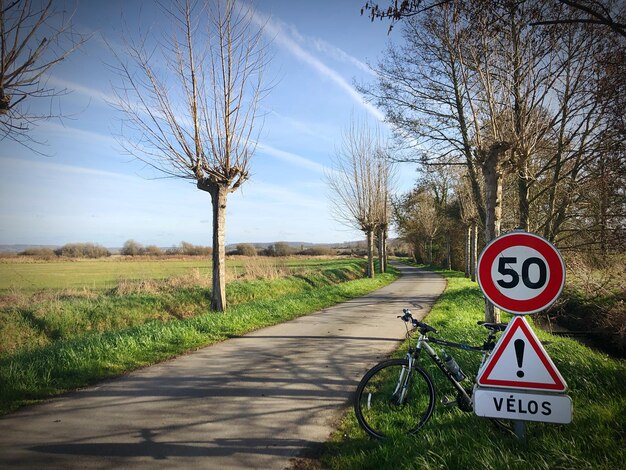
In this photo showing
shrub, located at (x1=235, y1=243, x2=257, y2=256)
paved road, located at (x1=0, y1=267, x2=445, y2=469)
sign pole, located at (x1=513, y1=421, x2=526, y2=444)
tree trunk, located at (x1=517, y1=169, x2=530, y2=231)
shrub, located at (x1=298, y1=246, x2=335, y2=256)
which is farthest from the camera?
shrub, located at (x1=298, y1=246, x2=335, y2=256)

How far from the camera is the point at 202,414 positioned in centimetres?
396

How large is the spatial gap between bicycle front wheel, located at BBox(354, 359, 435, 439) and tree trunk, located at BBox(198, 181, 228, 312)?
7108 mm

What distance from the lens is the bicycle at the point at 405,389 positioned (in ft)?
11.4

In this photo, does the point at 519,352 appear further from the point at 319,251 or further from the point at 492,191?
the point at 319,251

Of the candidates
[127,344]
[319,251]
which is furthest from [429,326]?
[319,251]

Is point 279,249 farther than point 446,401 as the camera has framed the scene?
Yes

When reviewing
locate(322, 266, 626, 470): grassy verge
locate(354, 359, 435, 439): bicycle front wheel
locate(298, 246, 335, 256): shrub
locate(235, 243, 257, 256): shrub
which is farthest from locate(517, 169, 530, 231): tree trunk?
locate(298, 246, 335, 256): shrub

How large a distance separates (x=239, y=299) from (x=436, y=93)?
10.6 metres

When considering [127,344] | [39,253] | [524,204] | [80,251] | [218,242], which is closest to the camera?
[127,344]

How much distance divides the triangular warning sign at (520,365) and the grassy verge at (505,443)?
0.52m

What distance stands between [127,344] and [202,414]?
3.34 metres

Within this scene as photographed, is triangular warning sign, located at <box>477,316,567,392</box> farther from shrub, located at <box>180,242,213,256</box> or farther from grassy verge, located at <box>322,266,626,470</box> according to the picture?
shrub, located at <box>180,242,213,256</box>

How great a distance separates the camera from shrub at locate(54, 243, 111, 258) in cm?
3338

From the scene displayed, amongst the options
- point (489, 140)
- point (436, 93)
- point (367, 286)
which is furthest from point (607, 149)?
point (367, 286)
